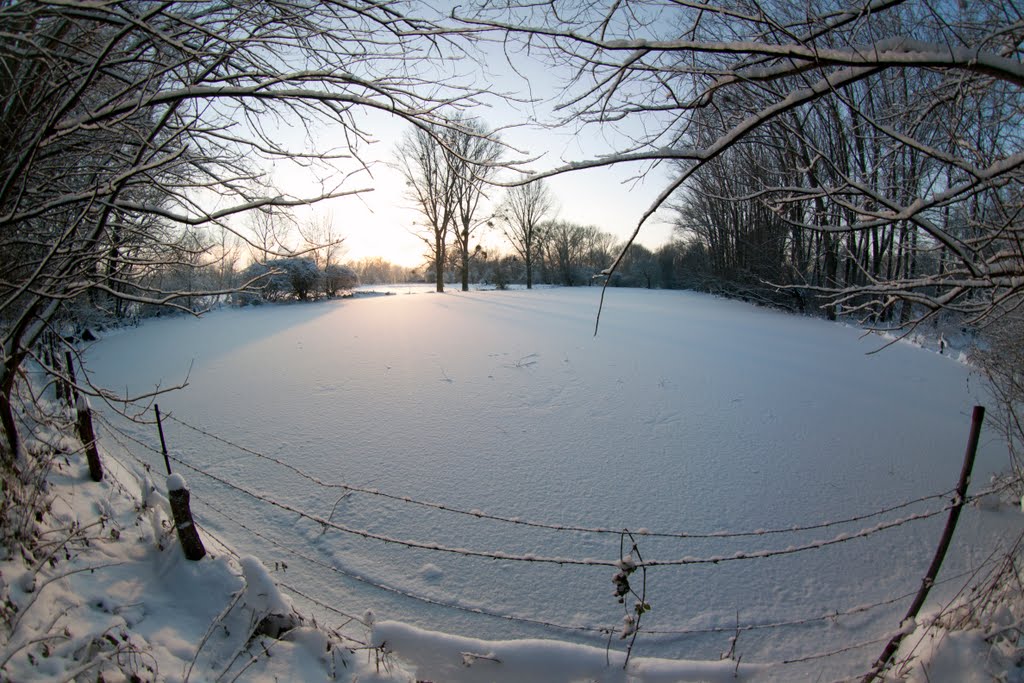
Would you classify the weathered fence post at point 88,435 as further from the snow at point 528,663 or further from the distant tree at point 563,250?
the distant tree at point 563,250

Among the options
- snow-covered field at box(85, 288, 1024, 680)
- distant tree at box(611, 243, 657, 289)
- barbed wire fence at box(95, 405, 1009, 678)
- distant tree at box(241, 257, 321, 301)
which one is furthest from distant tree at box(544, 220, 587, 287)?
barbed wire fence at box(95, 405, 1009, 678)

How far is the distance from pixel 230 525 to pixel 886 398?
780cm

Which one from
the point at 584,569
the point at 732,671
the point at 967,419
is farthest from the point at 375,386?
the point at 967,419

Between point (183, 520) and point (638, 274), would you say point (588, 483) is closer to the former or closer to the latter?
point (183, 520)

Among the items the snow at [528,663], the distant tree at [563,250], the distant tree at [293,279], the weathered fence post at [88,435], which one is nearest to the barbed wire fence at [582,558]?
the snow at [528,663]

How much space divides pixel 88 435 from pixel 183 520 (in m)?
1.50

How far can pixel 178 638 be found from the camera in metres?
2.04

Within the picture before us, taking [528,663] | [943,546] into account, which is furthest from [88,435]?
[943,546]

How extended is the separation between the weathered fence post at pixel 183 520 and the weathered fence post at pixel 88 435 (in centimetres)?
133

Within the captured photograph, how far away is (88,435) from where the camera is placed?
10.6 ft

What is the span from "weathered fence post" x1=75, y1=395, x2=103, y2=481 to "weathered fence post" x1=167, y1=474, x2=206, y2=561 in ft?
4.37

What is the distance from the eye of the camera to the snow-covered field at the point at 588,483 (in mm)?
2592

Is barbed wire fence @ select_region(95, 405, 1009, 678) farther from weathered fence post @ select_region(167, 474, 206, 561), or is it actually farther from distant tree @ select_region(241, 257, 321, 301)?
distant tree @ select_region(241, 257, 321, 301)

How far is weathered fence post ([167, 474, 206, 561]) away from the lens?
2.45 metres
